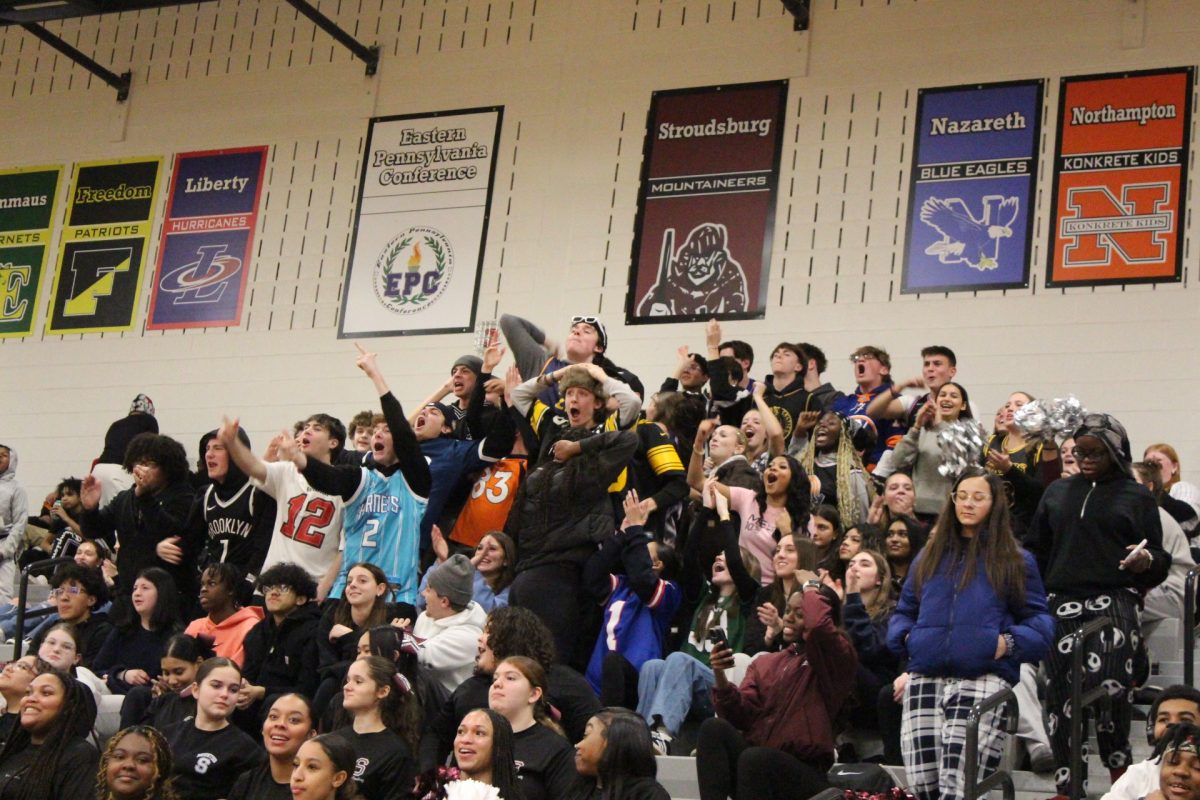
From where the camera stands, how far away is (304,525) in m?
8.83

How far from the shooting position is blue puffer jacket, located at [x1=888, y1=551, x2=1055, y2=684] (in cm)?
614

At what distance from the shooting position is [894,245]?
1197 centimetres

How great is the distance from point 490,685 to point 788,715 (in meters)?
1.23

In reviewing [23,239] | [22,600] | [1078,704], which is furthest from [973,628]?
[23,239]

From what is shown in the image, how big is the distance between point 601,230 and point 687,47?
156 centimetres

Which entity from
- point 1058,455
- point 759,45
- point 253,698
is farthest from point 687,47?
point 253,698

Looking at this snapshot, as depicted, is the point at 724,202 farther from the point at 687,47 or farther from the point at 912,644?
the point at 912,644

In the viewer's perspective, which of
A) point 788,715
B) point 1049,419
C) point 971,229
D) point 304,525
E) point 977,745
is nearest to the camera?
point 977,745

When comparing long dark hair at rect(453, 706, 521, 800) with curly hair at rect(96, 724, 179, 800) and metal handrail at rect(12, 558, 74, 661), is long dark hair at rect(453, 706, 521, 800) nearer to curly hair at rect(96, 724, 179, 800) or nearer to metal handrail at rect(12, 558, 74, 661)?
curly hair at rect(96, 724, 179, 800)

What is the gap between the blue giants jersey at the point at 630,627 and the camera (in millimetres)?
7816

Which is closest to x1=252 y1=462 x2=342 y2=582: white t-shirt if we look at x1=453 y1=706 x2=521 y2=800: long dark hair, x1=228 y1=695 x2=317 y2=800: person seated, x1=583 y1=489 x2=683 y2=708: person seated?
x1=583 y1=489 x2=683 y2=708: person seated

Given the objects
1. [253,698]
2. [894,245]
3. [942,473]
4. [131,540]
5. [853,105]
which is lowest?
[253,698]

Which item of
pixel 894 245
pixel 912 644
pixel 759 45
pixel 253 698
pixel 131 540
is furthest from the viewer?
pixel 759 45

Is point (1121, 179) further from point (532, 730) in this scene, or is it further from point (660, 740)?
point (532, 730)
